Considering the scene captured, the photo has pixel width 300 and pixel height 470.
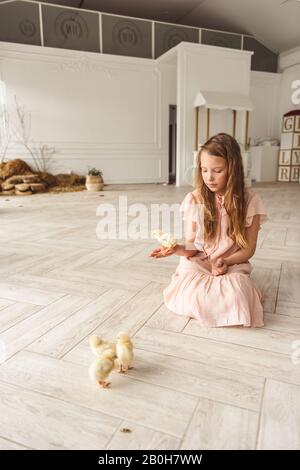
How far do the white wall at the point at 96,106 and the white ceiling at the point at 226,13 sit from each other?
1.19m

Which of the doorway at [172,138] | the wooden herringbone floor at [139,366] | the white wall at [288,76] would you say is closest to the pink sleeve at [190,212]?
the wooden herringbone floor at [139,366]

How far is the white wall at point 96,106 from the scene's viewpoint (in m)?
7.21

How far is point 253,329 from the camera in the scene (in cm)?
139

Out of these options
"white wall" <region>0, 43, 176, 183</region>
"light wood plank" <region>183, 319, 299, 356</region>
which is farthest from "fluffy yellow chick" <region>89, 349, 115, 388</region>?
"white wall" <region>0, 43, 176, 183</region>

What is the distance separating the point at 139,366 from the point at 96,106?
7.52 metres

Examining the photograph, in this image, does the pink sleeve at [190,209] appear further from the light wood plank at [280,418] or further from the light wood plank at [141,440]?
the light wood plank at [141,440]

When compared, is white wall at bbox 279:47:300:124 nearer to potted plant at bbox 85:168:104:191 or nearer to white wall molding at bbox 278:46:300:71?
white wall molding at bbox 278:46:300:71

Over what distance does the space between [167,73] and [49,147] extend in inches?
125

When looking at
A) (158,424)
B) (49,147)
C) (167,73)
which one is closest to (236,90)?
(167,73)

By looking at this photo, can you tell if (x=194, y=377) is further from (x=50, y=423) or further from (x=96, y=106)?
(x=96, y=106)

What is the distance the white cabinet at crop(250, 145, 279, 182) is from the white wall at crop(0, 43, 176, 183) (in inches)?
93.2

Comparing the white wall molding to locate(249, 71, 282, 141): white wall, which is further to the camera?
locate(249, 71, 282, 141): white wall

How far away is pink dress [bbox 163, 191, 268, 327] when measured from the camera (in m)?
1.41
